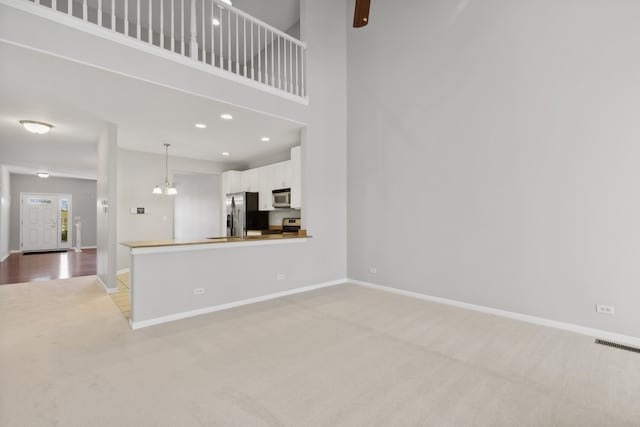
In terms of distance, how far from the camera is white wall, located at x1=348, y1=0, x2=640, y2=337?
2887 mm

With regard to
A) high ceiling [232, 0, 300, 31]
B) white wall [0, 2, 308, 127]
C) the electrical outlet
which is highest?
high ceiling [232, 0, 300, 31]

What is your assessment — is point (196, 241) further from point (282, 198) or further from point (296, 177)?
point (282, 198)

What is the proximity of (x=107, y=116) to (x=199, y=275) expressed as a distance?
2.70 metres

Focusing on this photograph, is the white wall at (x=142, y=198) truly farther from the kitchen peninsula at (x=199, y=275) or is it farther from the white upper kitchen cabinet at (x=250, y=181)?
the kitchen peninsula at (x=199, y=275)

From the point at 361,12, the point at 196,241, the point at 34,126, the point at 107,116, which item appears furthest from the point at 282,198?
the point at 361,12

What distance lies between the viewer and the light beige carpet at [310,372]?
1783 mm

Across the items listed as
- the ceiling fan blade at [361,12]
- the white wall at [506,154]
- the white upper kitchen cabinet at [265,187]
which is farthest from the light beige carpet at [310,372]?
the white upper kitchen cabinet at [265,187]

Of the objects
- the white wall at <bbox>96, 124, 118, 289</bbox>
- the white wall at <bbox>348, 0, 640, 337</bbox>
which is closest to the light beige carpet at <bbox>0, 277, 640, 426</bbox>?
the white wall at <bbox>348, 0, 640, 337</bbox>

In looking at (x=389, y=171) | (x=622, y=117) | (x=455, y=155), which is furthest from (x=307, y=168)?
(x=622, y=117)

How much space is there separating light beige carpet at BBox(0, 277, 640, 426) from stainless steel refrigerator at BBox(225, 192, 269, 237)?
127 inches

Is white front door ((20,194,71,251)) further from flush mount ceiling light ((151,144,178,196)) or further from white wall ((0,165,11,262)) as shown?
flush mount ceiling light ((151,144,178,196))

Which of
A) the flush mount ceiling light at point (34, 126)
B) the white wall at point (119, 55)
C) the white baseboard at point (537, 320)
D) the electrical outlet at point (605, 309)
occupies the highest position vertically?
the white wall at point (119, 55)

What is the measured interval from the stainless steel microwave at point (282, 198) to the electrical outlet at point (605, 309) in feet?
Result: 15.1

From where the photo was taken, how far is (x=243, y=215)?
21.7ft
